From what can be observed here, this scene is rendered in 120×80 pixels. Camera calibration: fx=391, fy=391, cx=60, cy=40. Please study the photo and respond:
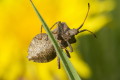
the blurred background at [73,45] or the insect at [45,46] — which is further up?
the insect at [45,46]

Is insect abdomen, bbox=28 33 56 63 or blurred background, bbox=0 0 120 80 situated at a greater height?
insect abdomen, bbox=28 33 56 63

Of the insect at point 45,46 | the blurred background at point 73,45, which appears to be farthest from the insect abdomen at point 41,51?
the blurred background at point 73,45

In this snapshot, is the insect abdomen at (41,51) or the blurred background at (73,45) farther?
the blurred background at (73,45)

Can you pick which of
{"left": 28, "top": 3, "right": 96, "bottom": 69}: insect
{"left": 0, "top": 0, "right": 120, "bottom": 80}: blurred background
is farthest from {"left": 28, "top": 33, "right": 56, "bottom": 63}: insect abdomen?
{"left": 0, "top": 0, "right": 120, "bottom": 80}: blurred background

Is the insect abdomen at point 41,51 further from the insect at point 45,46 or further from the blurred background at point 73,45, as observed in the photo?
the blurred background at point 73,45

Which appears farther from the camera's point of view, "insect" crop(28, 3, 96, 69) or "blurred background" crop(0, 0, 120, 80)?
"blurred background" crop(0, 0, 120, 80)

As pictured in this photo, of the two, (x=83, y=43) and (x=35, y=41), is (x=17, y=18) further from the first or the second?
(x=35, y=41)

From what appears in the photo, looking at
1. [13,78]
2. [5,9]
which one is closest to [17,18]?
[5,9]

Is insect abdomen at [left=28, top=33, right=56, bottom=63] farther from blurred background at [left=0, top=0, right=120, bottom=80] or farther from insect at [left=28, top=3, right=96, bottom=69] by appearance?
blurred background at [left=0, top=0, right=120, bottom=80]

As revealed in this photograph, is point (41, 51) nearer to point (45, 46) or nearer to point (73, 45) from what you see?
point (45, 46)

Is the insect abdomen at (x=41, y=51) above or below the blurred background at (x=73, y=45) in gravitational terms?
above
